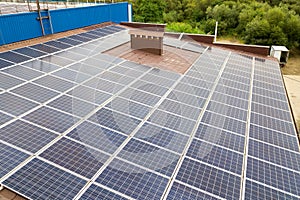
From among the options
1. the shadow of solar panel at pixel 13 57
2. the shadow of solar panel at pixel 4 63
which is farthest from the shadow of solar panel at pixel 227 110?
the shadow of solar panel at pixel 4 63

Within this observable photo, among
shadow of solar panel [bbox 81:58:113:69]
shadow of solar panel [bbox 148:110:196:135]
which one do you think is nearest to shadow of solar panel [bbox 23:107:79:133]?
shadow of solar panel [bbox 148:110:196:135]

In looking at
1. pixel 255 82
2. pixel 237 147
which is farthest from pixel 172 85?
pixel 255 82

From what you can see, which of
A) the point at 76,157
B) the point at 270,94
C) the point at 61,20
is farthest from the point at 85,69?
the point at 270,94

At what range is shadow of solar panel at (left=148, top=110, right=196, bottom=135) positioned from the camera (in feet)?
35.1

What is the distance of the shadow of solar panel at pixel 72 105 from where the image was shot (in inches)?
431

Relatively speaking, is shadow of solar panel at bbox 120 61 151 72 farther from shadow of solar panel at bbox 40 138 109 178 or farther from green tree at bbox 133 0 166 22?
green tree at bbox 133 0 166 22

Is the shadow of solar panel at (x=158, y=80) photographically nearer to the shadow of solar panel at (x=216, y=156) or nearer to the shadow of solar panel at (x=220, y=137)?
the shadow of solar panel at (x=220, y=137)

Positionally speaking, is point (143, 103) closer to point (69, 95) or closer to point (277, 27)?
point (69, 95)

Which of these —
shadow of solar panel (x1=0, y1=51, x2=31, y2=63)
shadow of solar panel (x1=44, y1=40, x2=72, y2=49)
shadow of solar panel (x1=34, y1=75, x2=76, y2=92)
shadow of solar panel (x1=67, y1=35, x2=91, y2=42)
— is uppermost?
shadow of solar panel (x1=67, y1=35, x2=91, y2=42)

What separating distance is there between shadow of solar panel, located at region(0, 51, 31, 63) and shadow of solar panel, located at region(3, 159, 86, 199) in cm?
918

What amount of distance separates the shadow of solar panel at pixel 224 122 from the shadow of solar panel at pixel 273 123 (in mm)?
1000

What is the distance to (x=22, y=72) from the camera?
13.6 m

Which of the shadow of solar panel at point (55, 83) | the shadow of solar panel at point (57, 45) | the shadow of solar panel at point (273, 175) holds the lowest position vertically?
the shadow of solar panel at point (273, 175)

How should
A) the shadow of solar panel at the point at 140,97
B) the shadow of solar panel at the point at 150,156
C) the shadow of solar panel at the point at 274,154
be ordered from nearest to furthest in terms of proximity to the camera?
the shadow of solar panel at the point at 150,156 → the shadow of solar panel at the point at 274,154 → the shadow of solar panel at the point at 140,97
